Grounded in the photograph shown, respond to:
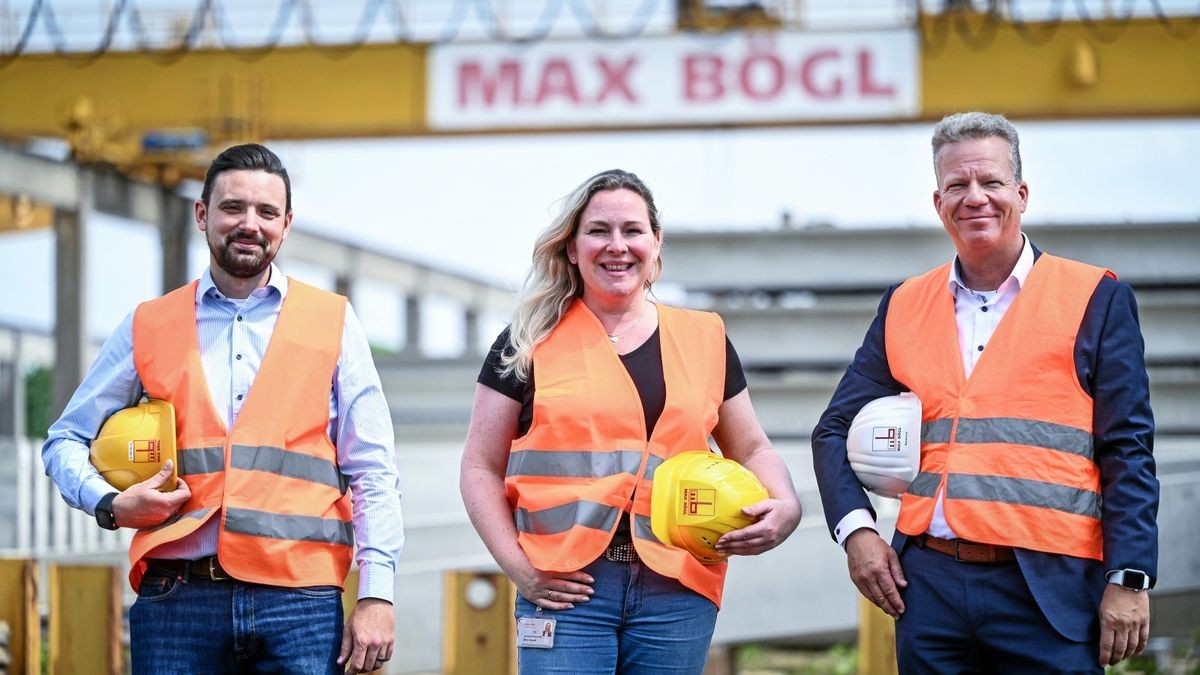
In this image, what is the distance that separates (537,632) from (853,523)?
0.85m

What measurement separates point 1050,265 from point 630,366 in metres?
1.11

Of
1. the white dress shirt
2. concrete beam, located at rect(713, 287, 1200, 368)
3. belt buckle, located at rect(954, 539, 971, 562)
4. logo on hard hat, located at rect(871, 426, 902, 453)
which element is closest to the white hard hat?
logo on hard hat, located at rect(871, 426, 902, 453)

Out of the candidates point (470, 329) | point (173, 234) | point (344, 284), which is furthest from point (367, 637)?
point (470, 329)

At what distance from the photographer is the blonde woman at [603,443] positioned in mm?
3441

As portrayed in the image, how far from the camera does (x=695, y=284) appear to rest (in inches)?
499

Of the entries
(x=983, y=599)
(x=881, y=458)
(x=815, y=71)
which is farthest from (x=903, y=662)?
(x=815, y=71)

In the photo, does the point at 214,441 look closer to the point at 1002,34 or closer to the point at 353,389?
the point at 353,389

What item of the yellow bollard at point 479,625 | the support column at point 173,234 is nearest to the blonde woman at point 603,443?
the yellow bollard at point 479,625

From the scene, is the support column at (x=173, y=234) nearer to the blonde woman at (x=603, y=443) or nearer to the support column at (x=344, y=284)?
the support column at (x=344, y=284)

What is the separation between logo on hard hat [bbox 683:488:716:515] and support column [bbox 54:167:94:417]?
16.2 meters

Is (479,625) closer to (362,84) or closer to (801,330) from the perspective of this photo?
(801,330)

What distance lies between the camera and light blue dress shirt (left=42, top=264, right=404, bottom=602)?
139 inches

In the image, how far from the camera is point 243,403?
11.5 ft

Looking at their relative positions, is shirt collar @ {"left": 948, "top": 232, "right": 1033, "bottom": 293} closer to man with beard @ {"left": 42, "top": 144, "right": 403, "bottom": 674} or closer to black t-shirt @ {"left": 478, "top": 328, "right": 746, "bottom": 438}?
black t-shirt @ {"left": 478, "top": 328, "right": 746, "bottom": 438}
